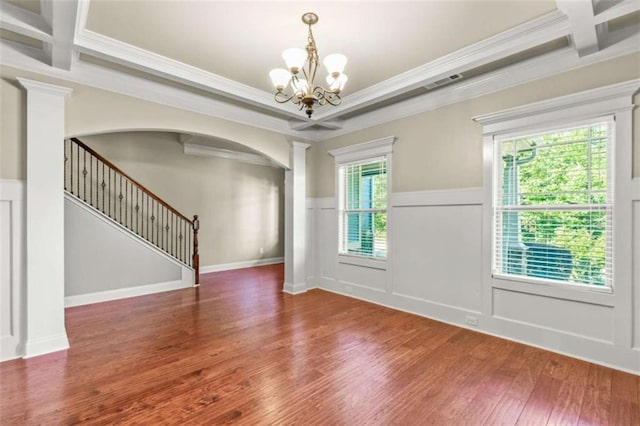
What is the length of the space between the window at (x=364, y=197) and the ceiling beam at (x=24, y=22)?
363cm

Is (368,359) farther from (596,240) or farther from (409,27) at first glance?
(409,27)

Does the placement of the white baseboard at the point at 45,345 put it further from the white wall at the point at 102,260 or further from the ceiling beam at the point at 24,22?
the ceiling beam at the point at 24,22

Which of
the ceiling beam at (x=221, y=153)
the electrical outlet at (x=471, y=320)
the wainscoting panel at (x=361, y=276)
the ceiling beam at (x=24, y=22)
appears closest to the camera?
the ceiling beam at (x=24, y=22)

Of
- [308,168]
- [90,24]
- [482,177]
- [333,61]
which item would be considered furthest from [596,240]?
[90,24]

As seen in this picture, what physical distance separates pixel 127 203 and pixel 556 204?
6.76m

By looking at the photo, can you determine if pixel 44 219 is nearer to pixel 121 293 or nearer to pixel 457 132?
pixel 121 293

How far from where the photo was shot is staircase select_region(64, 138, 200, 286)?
5.22 m

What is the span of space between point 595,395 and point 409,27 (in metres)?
3.24

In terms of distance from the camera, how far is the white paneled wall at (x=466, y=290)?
267 cm

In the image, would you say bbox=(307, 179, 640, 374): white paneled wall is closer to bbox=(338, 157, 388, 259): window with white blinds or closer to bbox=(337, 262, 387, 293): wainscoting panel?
bbox=(337, 262, 387, 293): wainscoting panel

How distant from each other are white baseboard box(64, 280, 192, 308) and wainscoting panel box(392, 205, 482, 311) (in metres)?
3.82

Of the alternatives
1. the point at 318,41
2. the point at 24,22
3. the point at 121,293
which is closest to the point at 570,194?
the point at 318,41

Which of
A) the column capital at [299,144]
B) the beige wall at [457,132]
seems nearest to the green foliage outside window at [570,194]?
the beige wall at [457,132]

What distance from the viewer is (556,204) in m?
2.94
